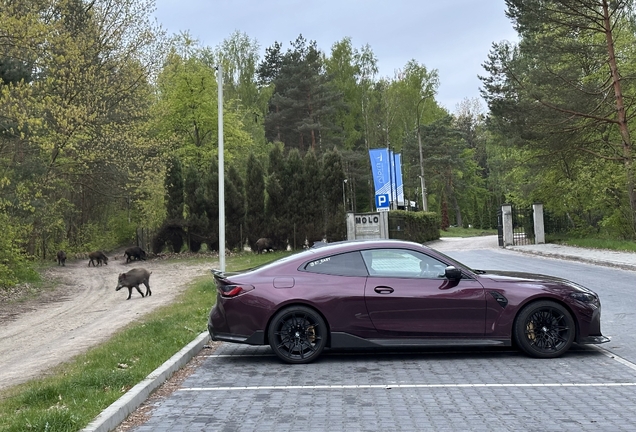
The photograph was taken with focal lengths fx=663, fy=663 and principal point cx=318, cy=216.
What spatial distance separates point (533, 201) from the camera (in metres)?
40.1

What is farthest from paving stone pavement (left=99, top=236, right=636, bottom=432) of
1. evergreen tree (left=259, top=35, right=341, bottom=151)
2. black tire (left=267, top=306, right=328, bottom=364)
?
evergreen tree (left=259, top=35, right=341, bottom=151)

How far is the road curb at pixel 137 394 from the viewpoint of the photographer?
5417 mm

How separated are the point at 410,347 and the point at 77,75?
2469 centimetres

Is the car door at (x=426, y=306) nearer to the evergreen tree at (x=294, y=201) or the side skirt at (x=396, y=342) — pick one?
the side skirt at (x=396, y=342)

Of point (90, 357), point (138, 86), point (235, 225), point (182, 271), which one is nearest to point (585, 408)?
point (90, 357)

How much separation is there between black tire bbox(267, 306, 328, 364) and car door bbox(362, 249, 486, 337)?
2.22 ft

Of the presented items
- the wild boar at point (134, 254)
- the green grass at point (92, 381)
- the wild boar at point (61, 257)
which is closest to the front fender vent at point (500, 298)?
the green grass at point (92, 381)

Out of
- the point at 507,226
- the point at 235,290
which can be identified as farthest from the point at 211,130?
the point at 235,290

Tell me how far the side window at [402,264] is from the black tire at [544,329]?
1116 millimetres

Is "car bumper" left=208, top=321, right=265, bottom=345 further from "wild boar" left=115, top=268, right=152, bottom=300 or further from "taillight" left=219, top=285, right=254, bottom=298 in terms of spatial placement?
"wild boar" left=115, top=268, right=152, bottom=300

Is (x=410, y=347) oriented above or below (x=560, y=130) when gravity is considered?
below

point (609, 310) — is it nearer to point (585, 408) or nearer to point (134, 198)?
point (585, 408)

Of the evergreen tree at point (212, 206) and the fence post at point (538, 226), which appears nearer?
the fence post at point (538, 226)

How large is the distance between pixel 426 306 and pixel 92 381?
385 centimetres
